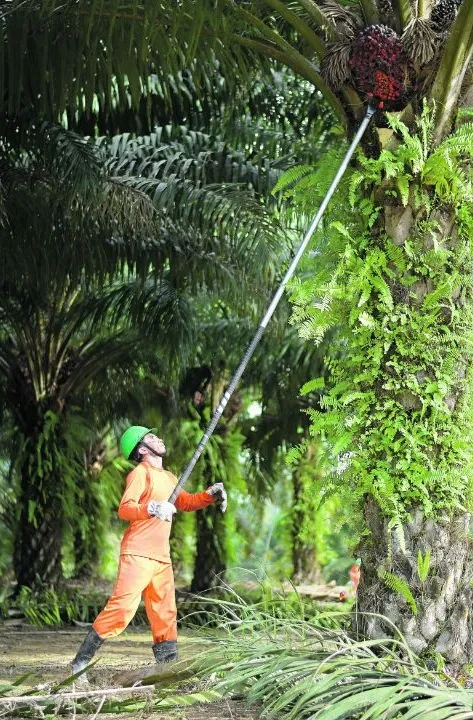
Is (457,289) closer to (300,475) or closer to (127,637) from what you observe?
(127,637)

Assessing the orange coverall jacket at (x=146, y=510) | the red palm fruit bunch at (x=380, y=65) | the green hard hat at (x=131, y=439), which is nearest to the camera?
the red palm fruit bunch at (x=380, y=65)

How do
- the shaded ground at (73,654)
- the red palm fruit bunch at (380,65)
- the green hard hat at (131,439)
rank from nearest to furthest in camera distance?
1. the shaded ground at (73,654)
2. the red palm fruit bunch at (380,65)
3. the green hard hat at (131,439)

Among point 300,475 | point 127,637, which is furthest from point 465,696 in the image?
point 300,475

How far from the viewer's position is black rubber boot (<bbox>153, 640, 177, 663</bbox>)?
7.74m

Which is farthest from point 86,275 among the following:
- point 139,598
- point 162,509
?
point 162,509

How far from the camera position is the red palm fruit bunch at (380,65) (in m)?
6.61

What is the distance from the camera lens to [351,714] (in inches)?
204

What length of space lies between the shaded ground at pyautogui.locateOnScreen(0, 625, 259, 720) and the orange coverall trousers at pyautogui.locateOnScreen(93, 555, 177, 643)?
0.80 ft

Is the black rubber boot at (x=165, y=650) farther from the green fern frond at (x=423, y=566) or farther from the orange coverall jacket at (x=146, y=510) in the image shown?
the green fern frond at (x=423, y=566)

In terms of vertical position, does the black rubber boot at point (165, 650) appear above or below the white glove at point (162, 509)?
below

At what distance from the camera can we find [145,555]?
7.62 meters

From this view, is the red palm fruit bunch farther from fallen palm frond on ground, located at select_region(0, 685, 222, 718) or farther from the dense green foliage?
fallen palm frond on ground, located at select_region(0, 685, 222, 718)

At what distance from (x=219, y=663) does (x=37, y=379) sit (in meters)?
8.76

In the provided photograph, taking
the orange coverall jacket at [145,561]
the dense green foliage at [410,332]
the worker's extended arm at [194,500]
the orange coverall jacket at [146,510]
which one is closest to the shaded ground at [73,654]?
the orange coverall jacket at [145,561]
